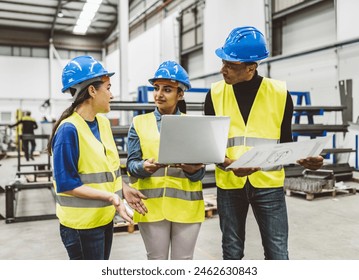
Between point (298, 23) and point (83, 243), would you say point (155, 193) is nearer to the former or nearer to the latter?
point (83, 243)

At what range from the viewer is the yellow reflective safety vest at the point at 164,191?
164 cm

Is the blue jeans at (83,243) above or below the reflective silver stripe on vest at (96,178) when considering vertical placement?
below

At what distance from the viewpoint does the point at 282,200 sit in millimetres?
1643

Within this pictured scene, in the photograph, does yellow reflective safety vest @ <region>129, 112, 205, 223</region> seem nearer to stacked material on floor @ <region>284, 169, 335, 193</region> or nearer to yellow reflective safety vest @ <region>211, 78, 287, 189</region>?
yellow reflective safety vest @ <region>211, 78, 287, 189</region>

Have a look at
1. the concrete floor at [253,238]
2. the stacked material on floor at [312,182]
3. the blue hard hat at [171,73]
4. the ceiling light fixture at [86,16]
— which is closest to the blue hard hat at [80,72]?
the blue hard hat at [171,73]

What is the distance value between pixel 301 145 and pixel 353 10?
6480mm

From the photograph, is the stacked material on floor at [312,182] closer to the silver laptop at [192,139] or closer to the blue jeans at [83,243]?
the silver laptop at [192,139]

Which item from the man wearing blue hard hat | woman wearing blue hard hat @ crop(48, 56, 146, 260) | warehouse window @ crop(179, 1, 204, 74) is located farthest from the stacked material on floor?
warehouse window @ crop(179, 1, 204, 74)

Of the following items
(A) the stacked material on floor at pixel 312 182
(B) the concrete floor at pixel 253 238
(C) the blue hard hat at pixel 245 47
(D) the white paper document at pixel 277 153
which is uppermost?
(C) the blue hard hat at pixel 245 47

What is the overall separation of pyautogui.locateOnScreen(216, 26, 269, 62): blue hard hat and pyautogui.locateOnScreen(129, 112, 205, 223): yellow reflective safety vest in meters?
0.48

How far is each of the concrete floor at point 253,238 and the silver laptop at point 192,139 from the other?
70.7 inches

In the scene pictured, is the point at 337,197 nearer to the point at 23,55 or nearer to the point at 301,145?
the point at 301,145

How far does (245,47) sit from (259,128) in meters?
0.37

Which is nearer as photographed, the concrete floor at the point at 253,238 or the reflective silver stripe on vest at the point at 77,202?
the reflective silver stripe on vest at the point at 77,202
